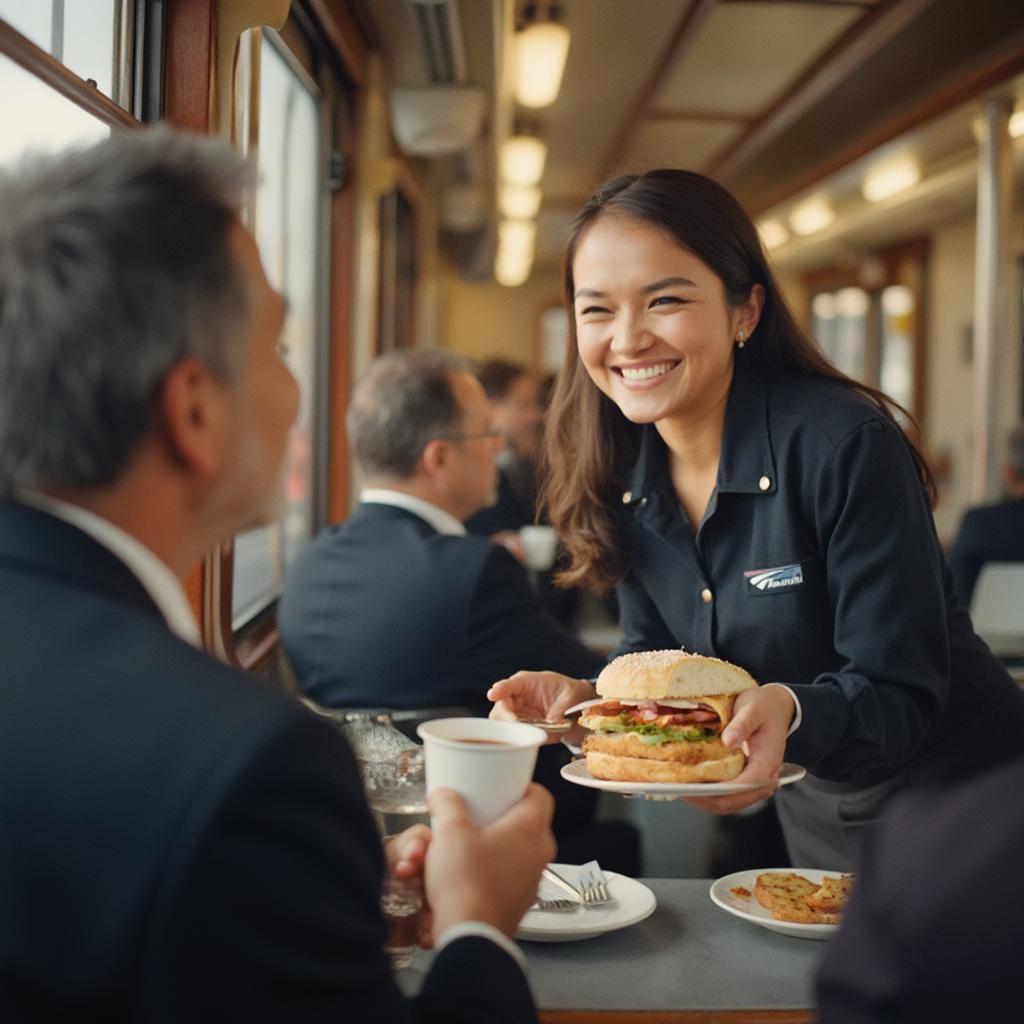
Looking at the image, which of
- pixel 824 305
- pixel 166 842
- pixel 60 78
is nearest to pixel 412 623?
pixel 60 78

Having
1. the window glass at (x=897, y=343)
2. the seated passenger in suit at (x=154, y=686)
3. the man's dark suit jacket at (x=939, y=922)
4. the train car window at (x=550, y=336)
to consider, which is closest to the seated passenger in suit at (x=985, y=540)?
the seated passenger in suit at (x=154, y=686)

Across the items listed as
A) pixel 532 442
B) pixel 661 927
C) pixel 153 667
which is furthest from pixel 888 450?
pixel 532 442

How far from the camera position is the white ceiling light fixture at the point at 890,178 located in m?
7.46

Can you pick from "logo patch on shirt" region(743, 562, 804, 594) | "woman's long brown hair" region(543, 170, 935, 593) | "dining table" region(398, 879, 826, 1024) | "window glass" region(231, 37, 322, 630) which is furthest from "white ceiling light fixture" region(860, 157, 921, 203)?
"dining table" region(398, 879, 826, 1024)

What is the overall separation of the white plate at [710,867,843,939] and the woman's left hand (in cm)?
10

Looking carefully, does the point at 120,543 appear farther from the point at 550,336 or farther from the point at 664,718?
the point at 550,336

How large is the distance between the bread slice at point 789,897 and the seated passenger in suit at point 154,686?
1.78 ft

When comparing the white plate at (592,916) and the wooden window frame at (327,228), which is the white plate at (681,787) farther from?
the wooden window frame at (327,228)

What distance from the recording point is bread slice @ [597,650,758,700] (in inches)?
70.5

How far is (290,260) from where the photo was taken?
4.39m

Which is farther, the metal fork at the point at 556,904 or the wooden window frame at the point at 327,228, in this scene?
the wooden window frame at the point at 327,228

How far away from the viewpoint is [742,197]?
416 inches

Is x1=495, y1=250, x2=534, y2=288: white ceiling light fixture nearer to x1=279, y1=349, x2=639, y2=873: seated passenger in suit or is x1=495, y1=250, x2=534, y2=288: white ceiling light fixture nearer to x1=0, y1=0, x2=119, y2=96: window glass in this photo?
x1=279, y1=349, x2=639, y2=873: seated passenger in suit

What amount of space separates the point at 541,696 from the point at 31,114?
1.17m
